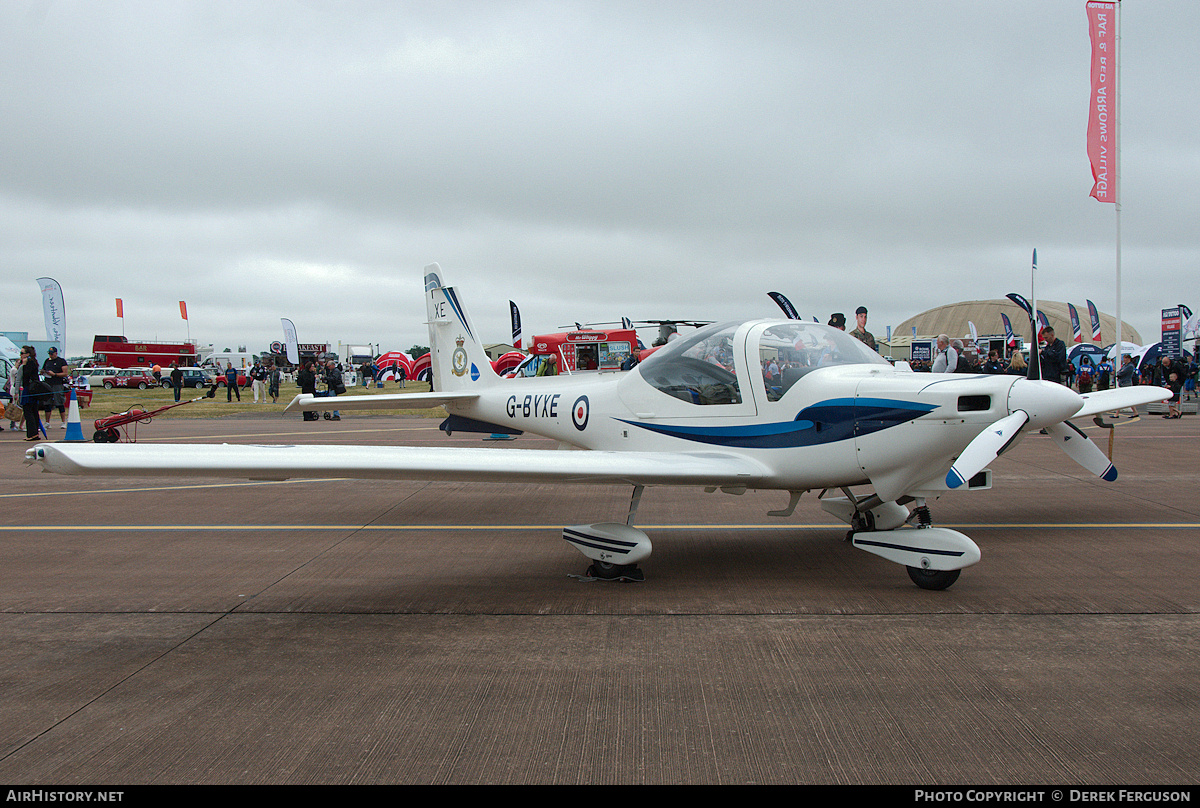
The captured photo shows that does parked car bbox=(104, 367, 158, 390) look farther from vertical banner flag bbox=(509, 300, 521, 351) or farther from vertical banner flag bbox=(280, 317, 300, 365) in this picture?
vertical banner flag bbox=(509, 300, 521, 351)

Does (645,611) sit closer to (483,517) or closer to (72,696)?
(72,696)

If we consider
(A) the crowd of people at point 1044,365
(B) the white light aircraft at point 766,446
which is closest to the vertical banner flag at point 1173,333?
(A) the crowd of people at point 1044,365

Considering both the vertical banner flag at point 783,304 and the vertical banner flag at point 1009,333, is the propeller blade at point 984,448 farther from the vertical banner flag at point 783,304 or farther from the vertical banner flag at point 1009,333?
the vertical banner flag at point 1009,333

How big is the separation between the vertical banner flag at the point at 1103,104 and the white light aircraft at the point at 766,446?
13.2 meters

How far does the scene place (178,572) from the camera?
595 cm

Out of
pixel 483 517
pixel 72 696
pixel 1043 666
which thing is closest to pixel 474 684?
pixel 72 696

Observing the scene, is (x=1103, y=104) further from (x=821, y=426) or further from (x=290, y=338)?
(x=290, y=338)

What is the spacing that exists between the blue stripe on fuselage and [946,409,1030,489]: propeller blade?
1.48ft

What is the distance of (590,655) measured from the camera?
4062mm

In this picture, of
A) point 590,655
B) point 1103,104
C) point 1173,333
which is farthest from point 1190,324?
point 590,655

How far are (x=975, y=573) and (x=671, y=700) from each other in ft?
10.7

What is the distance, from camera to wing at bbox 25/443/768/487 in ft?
14.1

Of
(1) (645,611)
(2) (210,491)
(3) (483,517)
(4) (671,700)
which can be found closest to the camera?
(4) (671,700)

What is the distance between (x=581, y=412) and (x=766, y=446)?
2.04m
